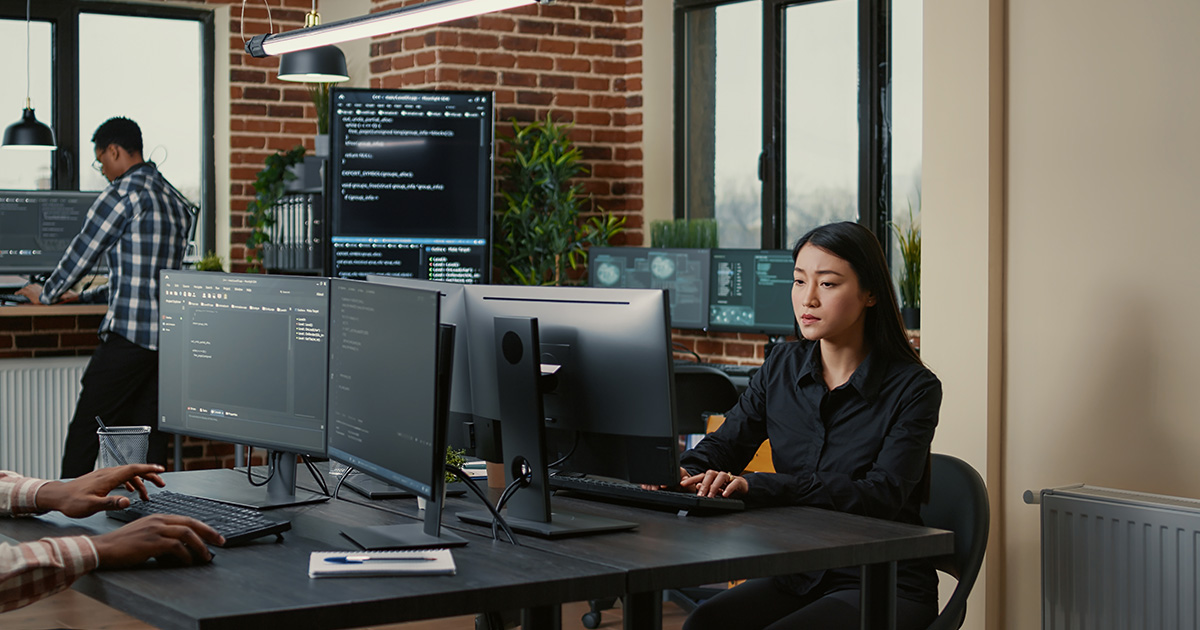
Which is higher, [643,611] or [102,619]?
[643,611]

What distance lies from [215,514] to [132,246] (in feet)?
9.70

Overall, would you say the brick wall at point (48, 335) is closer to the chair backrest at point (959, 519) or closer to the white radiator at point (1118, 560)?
the chair backrest at point (959, 519)

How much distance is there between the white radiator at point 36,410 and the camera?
17.5ft

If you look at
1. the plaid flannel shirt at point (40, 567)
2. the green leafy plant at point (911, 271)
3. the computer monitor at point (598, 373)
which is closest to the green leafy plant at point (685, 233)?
the green leafy plant at point (911, 271)

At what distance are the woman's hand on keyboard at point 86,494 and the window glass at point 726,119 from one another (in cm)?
357

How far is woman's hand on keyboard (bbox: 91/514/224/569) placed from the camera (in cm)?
188

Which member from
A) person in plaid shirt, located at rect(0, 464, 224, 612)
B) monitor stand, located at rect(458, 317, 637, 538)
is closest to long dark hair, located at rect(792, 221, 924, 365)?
monitor stand, located at rect(458, 317, 637, 538)

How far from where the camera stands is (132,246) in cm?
488

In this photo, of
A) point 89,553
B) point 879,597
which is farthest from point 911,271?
point 89,553

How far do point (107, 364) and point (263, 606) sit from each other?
3.54m

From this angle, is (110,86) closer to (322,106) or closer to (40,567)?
(322,106)

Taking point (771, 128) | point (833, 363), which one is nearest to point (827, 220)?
point (771, 128)

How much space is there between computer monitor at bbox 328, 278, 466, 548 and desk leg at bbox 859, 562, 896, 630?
728 mm

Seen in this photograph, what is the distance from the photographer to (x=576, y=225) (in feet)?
18.3
